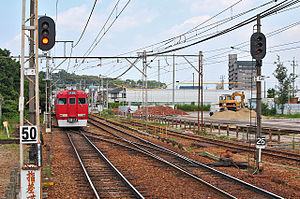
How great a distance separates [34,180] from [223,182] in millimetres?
5235

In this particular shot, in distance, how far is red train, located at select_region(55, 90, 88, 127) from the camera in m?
24.8

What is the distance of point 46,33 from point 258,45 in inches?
265

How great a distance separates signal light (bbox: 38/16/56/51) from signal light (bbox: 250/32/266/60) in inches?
251

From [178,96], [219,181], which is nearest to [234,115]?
[219,181]

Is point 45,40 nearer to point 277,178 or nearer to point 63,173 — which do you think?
point 63,173

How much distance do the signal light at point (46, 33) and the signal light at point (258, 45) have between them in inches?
251

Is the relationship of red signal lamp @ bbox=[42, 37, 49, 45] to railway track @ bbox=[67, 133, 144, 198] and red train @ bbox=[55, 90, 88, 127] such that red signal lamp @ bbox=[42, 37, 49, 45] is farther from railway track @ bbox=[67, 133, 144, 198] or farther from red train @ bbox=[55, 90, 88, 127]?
red train @ bbox=[55, 90, 88, 127]

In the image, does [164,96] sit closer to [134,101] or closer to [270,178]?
[134,101]

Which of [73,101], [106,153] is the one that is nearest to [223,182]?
[106,153]

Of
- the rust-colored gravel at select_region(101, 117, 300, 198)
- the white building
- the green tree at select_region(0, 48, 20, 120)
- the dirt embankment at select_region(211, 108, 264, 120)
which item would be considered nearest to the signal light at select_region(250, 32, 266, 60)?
the rust-colored gravel at select_region(101, 117, 300, 198)

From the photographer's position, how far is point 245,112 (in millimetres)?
45250

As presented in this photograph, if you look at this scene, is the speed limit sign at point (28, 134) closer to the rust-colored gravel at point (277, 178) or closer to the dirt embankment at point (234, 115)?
the rust-colored gravel at point (277, 178)

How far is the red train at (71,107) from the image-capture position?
81.2ft

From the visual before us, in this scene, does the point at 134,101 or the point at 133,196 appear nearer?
the point at 133,196
